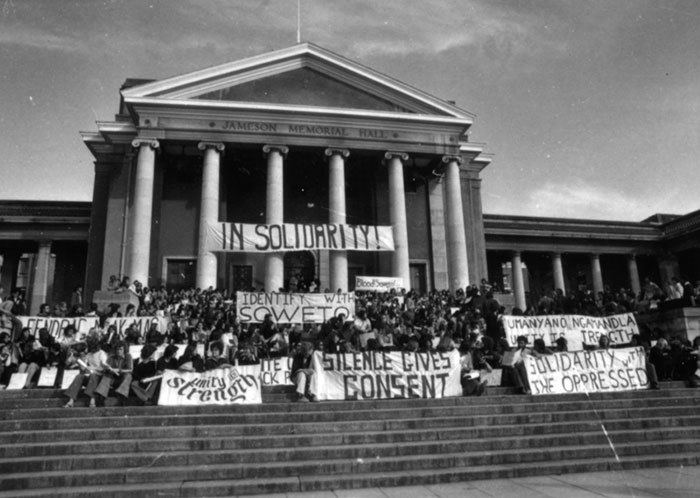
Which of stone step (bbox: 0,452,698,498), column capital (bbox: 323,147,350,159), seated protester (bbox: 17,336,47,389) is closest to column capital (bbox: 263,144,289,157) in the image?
column capital (bbox: 323,147,350,159)

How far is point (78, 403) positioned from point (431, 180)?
2468 cm

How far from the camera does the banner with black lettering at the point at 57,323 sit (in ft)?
51.6

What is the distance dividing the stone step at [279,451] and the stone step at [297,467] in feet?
0.29

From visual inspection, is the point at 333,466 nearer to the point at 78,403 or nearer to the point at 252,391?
the point at 252,391

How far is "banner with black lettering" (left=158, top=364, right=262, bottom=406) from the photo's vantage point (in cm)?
1031

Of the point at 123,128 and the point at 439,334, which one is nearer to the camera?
the point at 439,334

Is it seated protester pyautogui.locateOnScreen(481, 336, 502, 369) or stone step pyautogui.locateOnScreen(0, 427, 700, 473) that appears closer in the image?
stone step pyautogui.locateOnScreen(0, 427, 700, 473)

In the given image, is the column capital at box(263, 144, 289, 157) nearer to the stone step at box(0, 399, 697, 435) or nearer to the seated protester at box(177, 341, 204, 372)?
the seated protester at box(177, 341, 204, 372)

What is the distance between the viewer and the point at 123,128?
28.9 meters

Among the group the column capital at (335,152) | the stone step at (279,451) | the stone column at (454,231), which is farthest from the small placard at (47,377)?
the stone column at (454,231)

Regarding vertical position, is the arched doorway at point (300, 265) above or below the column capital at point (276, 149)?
below

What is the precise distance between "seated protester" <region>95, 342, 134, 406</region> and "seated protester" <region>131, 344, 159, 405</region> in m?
0.15

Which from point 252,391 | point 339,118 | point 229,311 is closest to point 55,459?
point 252,391

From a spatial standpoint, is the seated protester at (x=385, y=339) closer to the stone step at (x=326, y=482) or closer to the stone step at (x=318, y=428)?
the stone step at (x=318, y=428)
